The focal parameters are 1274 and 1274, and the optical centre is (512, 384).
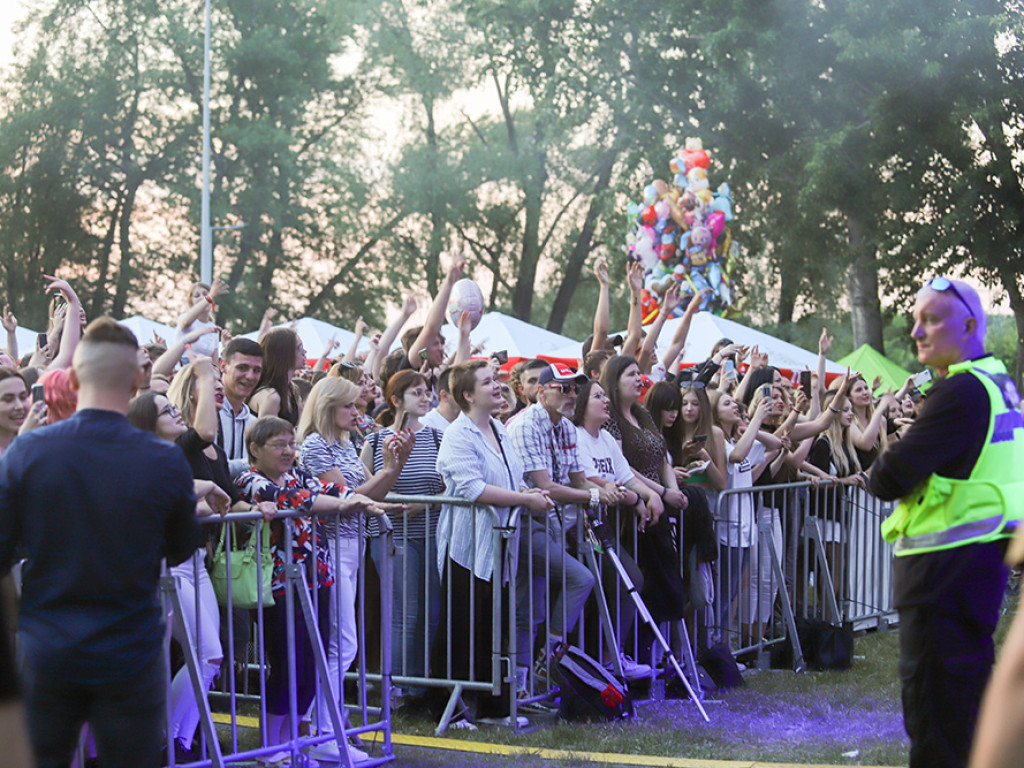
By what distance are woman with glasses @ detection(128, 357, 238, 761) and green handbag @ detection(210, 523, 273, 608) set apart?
0.18 ft

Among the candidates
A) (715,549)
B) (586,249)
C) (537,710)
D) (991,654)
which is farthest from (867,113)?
(991,654)

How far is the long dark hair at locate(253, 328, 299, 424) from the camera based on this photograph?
7.46 metres

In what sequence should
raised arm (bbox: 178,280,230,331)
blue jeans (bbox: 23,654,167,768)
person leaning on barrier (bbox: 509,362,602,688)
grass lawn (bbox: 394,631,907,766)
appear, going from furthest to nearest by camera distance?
raised arm (bbox: 178,280,230,331) → person leaning on barrier (bbox: 509,362,602,688) → grass lawn (bbox: 394,631,907,766) → blue jeans (bbox: 23,654,167,768)

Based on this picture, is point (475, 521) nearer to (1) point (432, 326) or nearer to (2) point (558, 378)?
(2) point (558, 378)

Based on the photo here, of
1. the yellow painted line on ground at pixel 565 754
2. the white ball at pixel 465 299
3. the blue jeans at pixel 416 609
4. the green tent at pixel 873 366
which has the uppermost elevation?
the green tent at pixel 873 366

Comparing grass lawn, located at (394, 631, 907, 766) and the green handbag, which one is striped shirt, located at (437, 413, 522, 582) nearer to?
grass lawn, located at (394, 631, 907, 766)

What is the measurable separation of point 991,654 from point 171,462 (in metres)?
2.87

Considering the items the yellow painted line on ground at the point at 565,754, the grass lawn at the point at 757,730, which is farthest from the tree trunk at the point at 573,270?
the yellow painted line on ground at the point at 565,754

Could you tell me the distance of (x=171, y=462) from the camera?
3.94m

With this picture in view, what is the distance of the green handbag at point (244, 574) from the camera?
5871 mm

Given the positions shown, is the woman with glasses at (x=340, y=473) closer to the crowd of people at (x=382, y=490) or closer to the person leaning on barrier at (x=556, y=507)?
the crowd of people at (x=382, y=490)

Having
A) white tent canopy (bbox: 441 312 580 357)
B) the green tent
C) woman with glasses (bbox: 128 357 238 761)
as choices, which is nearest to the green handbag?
woman with glasses (bbox: 128 357 238 761)

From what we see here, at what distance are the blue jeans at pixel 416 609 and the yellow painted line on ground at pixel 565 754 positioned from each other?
24.6 inches

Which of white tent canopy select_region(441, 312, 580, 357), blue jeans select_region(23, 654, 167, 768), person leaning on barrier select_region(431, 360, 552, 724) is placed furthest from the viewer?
white tent canopy select_region(441, 312, 580, 357)
